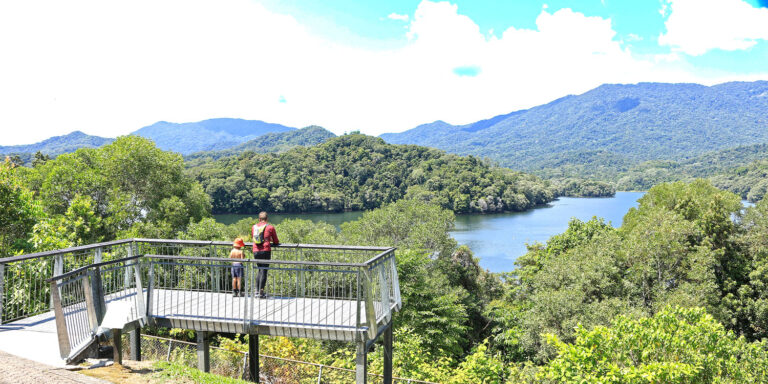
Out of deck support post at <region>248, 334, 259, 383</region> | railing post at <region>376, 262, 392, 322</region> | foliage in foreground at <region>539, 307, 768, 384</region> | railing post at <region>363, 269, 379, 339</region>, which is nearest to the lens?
railing post at <region>363, 269, 379, 339</region>

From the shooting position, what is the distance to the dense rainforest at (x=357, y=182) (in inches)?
4038

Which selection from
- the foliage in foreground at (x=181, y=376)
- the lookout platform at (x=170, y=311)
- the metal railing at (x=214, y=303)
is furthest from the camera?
the metal railing at (x=214, y=303)

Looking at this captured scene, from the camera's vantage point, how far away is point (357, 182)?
12500 centimetres

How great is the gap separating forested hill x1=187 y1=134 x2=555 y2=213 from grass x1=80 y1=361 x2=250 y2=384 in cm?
8766

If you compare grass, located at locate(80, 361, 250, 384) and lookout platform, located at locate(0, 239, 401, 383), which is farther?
lookout platform, located at locate(0, 239, 401, 383)

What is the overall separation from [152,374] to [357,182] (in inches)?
4688

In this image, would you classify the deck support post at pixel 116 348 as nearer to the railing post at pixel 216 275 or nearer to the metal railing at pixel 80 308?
the metal railing at pixel 80 308

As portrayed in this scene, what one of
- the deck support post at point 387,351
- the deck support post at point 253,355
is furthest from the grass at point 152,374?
the deck support post at point 387,351

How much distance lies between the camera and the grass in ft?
19.0

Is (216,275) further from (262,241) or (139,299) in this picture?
(139,299)

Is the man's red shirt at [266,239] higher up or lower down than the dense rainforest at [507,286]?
higher up

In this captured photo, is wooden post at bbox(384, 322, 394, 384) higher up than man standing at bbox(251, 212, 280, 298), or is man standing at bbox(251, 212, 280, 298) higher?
man standing at bbox(251, 212, 280, 298)

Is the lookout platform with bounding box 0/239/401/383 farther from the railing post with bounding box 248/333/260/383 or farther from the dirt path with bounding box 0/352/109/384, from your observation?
the dirt path with bounding box 0/352/109/384

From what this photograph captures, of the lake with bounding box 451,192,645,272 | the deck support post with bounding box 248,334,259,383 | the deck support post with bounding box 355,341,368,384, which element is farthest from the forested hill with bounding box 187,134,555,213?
the deck support post with bounding box 355,341,368,384
